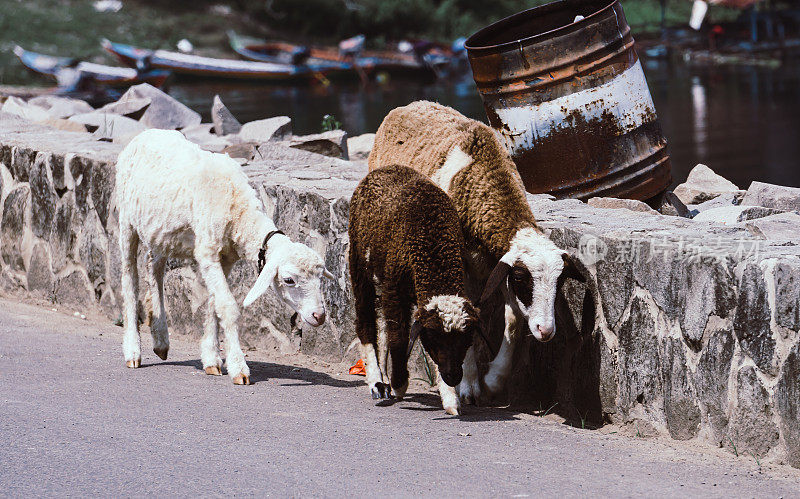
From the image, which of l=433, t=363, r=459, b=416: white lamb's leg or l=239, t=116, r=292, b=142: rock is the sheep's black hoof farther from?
l=239, t=116, r=292, b=142: rock

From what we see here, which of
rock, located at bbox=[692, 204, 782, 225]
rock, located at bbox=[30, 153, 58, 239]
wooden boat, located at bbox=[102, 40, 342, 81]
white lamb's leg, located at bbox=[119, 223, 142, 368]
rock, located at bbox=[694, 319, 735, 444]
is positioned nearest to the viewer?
rock, located at bbox=[694, 319, 735, 444]

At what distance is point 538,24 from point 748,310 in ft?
13.4

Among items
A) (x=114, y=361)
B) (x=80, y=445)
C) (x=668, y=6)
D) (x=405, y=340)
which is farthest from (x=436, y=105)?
(x=668, y=6)

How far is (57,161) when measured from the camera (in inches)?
340

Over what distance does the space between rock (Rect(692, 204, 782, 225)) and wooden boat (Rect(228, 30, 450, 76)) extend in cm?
3046

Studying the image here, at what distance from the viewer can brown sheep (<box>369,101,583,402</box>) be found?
5.54m

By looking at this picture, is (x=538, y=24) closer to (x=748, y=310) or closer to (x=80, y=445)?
(x=748, y=310)

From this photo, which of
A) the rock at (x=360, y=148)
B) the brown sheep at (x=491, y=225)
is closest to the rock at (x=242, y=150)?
the rock at (x=360, y=148)

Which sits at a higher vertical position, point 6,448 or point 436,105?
point 436,105

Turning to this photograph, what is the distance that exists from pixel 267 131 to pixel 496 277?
5.47m

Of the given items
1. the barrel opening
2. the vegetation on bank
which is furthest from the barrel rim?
the vegetation on bank

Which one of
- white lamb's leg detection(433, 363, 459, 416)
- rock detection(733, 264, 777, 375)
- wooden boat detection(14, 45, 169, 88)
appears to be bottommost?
white lamb's leg detection(433, 363, 459, 416)

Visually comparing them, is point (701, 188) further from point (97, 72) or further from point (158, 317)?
point (97, 72)

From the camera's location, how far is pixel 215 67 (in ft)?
122
